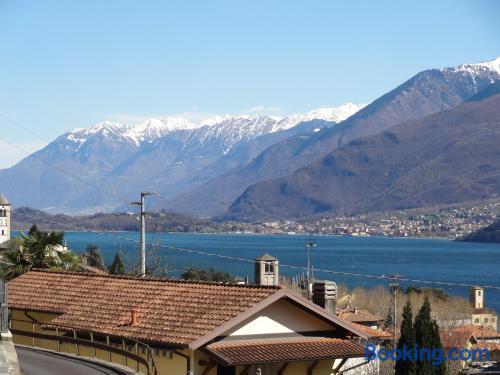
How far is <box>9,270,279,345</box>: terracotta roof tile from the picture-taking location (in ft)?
71.8

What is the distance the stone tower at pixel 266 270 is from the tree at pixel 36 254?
30.0 feet

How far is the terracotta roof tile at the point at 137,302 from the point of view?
21.9 metres

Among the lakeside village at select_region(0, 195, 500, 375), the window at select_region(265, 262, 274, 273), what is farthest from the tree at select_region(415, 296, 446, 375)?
the window at select_region(265, 262, 274, 273)

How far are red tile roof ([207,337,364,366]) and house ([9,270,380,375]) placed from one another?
21mm

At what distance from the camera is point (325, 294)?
25.7 meters

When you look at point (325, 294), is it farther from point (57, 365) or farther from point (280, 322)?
point (57, 365)

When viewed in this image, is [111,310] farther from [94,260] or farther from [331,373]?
[94,260]

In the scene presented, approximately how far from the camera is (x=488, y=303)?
12838cm

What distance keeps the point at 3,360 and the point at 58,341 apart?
326 inches

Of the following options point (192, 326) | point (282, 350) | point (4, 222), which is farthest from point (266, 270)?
point (4, 222)

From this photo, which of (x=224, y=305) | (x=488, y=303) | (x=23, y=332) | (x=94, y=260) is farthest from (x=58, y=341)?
(x=488, y=303)

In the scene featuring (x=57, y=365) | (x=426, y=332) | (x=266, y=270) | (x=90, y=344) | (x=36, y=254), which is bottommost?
(x=57, y=365)

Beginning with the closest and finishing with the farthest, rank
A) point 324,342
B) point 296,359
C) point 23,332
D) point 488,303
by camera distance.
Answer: point 296,359, point 324,342, point 23,332, point 488,303

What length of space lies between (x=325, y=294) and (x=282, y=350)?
414cm
